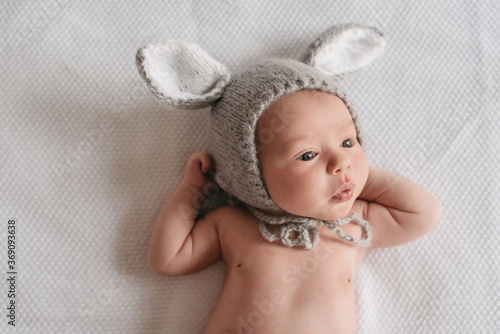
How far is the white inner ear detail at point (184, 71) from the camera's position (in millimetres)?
1124

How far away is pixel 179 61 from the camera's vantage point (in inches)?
46.3

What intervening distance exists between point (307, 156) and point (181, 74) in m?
0.40

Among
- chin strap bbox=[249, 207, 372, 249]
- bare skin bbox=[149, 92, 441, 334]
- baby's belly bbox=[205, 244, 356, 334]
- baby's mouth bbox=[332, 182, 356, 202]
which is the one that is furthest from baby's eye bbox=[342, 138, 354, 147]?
baby's belly bbox=[205, 244, 356, 334]

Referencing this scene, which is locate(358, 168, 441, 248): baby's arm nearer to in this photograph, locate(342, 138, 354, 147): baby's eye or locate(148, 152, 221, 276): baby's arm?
locate(342, 138, 354, 147): baby's eye

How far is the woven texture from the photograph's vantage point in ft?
4.31

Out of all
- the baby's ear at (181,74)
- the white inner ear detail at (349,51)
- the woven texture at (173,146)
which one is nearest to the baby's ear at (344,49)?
the white inner ear detail at (349,51)

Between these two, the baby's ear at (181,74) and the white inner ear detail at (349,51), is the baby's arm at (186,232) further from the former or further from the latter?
the white inner ear detail at (349,51)

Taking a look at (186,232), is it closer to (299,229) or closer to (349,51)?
(299,229)

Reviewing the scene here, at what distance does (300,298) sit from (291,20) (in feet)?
2.82

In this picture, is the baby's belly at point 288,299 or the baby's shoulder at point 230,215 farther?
the baby's shoulder at point 230,215

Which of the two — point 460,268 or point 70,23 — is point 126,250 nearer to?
point 70,23

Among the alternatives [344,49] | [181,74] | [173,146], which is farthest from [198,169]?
[344,49]

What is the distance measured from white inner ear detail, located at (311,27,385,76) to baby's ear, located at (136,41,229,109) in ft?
0.93

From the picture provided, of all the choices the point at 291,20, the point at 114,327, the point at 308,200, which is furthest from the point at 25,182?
the point at 291,20
